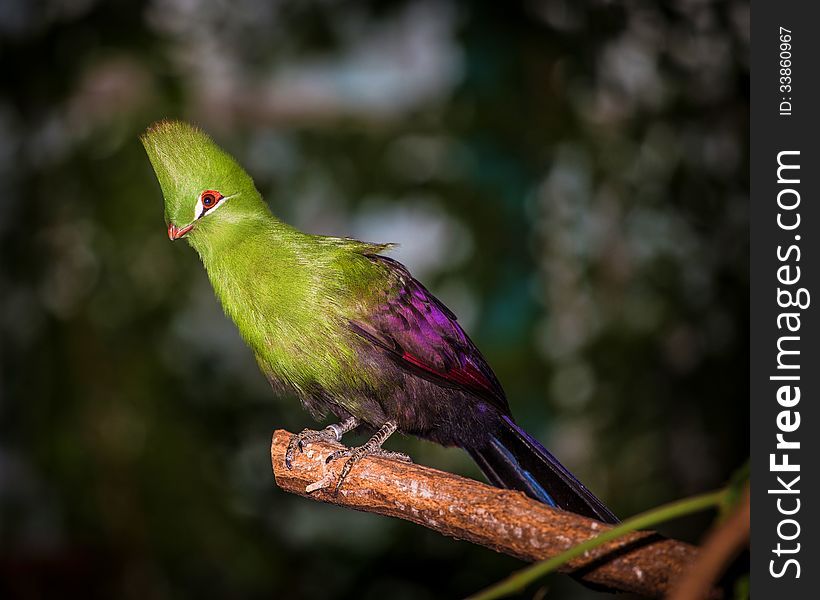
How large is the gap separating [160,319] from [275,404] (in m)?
0.27

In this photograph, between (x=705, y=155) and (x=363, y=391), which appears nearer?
(x=363, y=391)

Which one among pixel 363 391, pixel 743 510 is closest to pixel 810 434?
pixel 743 510

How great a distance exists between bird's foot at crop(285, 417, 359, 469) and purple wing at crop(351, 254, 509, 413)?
0.32 feet

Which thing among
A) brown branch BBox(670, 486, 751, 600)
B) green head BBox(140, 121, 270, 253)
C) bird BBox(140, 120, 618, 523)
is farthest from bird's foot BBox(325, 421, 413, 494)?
brown branch BBox(670, 486, 751, 600)

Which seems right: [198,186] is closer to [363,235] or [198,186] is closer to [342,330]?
[342,330]

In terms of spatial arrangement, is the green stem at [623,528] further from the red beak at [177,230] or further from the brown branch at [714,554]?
the red beak at [177,230]

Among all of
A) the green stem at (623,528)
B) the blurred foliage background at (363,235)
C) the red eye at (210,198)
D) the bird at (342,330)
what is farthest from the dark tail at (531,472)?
the blurred foliage background at (363,235)

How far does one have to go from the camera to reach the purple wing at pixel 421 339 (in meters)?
0.81

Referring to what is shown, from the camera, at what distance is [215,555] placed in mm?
1729

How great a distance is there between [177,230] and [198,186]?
0.04m

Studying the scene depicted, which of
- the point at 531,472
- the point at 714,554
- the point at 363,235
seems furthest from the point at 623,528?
the point at 363,235

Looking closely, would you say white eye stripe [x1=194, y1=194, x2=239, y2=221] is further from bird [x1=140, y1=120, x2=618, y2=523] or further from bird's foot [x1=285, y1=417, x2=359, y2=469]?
bird's foot [x1=285, y1=417, x2=359, y2=469]

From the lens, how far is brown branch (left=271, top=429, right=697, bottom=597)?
61cm

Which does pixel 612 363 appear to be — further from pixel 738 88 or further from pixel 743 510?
pixel 743 510
